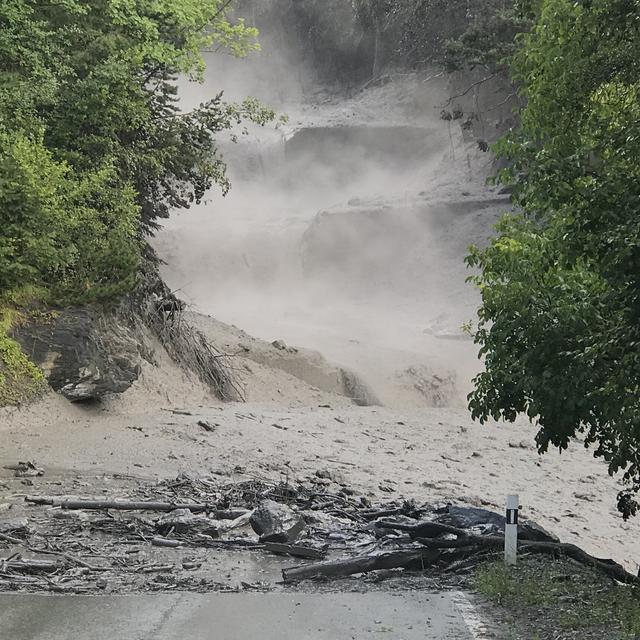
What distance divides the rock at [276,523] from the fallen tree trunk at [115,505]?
2.96 feet

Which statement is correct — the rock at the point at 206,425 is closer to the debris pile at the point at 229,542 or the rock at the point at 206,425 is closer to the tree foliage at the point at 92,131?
the tree foliage at the point at 92,131

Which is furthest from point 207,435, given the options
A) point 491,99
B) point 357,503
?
point 491,99

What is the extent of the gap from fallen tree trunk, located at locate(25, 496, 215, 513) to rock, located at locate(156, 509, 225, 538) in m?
0.45

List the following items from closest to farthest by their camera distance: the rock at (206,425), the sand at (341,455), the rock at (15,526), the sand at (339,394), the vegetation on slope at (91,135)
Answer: the rock at (15,526)
the sand at (341,455)
the sand at (339,394)
the vegetation on slope at (91,135)
the rock at (206,425)

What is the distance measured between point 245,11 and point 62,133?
52.8 meters

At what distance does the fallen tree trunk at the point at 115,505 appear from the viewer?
9898mm

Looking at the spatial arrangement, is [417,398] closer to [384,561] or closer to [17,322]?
[17,322]

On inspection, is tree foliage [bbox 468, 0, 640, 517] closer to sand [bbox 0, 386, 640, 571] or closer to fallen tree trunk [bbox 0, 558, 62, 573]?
fallen tree trunk [bbox 0, 558, 62, 573]

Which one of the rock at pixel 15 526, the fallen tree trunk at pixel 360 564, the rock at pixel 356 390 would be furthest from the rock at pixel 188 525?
the rock at pixel 356 390

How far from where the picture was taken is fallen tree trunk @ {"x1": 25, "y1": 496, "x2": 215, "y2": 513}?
9898 millimetres

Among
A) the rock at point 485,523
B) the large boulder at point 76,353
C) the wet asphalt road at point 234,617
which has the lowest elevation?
the wet asphalt road at point 234,617

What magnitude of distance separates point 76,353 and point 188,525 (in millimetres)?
7853

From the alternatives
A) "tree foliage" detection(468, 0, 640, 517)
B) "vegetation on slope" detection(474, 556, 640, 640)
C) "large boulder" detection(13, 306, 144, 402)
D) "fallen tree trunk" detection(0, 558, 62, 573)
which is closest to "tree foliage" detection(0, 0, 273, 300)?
"large boulder" detection(13, 306, 144, 402)

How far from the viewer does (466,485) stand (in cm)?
1435
